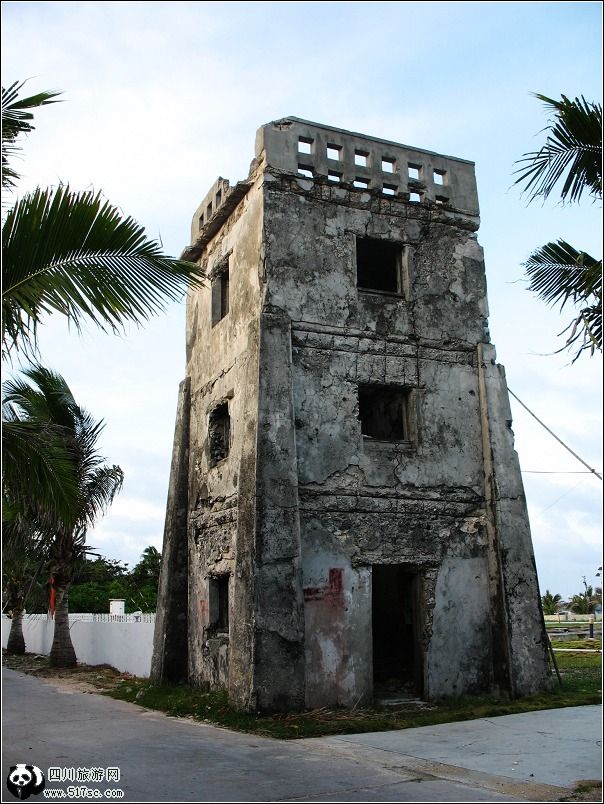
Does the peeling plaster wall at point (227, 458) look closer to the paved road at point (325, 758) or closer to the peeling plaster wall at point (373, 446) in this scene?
the peeling plaster wall at point (373, 446)

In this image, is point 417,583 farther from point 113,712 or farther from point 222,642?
point 113,712

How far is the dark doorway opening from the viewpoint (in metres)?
13.3

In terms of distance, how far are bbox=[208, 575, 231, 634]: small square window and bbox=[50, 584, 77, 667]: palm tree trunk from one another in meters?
7.63

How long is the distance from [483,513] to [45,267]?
8.36m

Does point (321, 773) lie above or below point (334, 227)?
below

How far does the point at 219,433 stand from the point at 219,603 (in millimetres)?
2821

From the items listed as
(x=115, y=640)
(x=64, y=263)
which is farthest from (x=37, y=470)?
(x=115, y=640)

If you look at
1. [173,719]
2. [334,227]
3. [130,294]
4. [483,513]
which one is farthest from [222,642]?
[130,294]

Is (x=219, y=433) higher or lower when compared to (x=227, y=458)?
higher

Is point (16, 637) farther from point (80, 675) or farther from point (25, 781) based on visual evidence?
point (25, 781)

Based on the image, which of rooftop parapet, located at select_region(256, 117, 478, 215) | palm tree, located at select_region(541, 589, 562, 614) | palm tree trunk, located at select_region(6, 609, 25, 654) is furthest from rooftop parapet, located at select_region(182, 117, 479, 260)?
palm tree, located at select_region(541, 589, 562, 614)

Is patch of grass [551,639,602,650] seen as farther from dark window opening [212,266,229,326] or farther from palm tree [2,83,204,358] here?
palm tree [2,83,204,358]

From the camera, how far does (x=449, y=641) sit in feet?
37.9

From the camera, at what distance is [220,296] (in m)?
14.3
